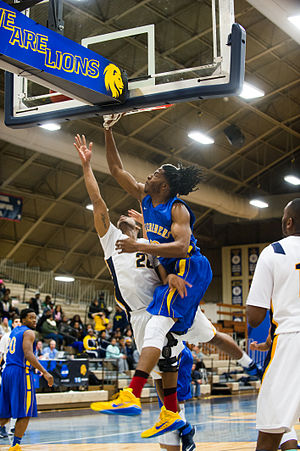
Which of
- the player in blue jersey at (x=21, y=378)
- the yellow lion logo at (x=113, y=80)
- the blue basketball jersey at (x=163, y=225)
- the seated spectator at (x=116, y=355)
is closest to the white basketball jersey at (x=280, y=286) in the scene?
the blue basketball jersey at (x=163, y=225)

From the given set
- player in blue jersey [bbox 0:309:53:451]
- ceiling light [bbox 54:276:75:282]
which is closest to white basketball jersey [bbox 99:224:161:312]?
player in blue jersey [bbox 0:309:53:451]

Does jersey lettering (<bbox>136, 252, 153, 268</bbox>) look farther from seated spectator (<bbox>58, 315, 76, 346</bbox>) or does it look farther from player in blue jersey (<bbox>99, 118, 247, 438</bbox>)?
seated spectator (<bbox>58, 315, 76, 346</bbox>)

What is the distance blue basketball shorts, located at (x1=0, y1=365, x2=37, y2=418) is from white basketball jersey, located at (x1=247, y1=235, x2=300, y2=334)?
435 cm

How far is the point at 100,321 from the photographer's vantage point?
21.2 m

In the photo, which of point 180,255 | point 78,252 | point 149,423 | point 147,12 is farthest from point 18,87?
point 78,252

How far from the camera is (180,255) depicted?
14.3ft

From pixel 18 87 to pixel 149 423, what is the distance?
663cm

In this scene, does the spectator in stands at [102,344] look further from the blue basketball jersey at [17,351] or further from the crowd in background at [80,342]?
the blue basketball jersey at [17,351]

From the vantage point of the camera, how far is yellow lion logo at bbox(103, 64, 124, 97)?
5.21 m

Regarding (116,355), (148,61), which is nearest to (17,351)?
(148,61)

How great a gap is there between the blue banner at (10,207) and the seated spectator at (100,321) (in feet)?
15.9

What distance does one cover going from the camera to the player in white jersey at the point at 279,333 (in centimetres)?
347

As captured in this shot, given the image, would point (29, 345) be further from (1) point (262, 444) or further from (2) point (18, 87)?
(1) point (262, 444)

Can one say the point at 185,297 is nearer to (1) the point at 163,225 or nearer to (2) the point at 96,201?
(1) the point at 163,225
